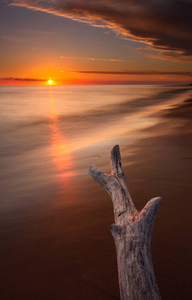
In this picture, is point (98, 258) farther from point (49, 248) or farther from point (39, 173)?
point (39, 173)

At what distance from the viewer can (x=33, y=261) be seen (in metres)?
2.72

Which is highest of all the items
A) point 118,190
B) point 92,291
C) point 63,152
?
point 63,152

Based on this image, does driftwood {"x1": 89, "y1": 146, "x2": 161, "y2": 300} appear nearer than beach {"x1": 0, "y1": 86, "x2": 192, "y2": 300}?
Yes

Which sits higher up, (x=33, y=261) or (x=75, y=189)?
(x=75, y=189)

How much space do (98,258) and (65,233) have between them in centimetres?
65

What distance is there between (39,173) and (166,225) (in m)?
3.42

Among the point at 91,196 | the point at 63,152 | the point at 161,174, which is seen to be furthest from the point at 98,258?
the point at 63,152

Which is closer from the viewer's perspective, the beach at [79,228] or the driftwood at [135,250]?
the driftwood at [135,250]

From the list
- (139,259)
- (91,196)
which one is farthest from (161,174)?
(139,259)

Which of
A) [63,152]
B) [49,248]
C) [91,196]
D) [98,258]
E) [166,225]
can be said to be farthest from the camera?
[63,152]

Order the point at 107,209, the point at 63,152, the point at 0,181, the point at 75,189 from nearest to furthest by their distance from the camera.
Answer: the point at 107,209, the point at 75,189, the point at 0,181, the point at 63,152

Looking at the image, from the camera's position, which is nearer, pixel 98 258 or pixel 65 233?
pixel 98 258

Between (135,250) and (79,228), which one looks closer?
(135,250)

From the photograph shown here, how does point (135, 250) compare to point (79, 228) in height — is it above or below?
above
